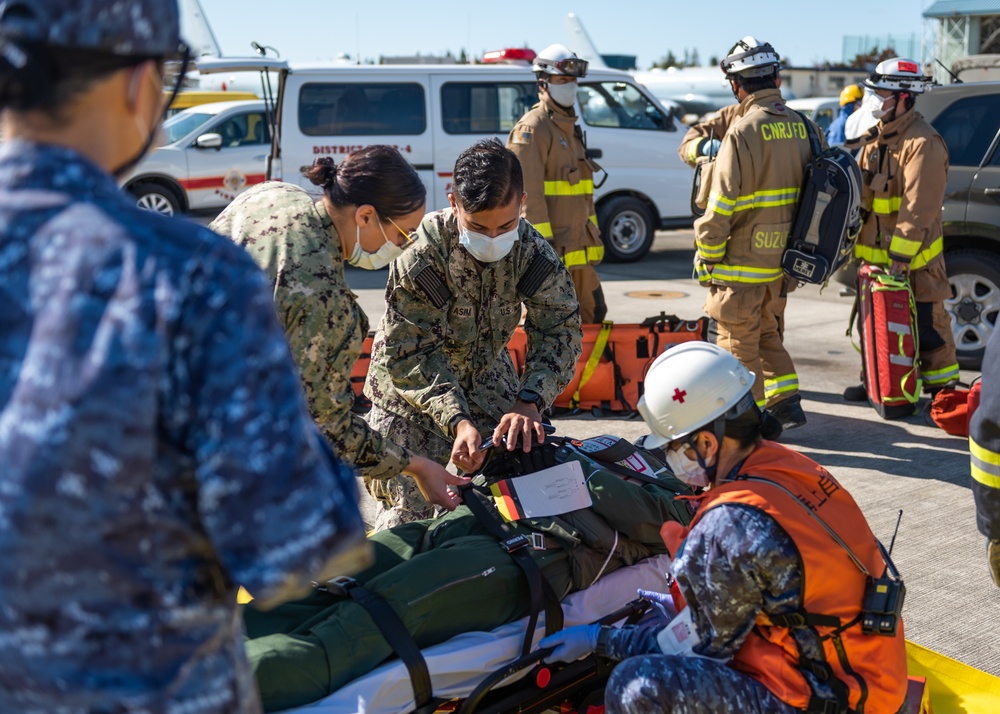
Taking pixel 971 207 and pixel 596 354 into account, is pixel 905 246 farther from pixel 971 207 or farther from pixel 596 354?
pixel 596 354

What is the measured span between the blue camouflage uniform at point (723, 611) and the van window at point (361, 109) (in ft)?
30.7

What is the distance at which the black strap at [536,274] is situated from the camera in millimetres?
3854

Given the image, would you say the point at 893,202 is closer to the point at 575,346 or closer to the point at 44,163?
the point at 575,346

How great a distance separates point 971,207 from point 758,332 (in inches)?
82.3

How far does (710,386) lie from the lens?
8.41ft

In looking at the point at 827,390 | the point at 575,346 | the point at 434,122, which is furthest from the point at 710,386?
the point at 434,122

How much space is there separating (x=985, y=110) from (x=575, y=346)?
4.63 m

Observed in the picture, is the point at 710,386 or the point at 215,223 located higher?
the point at 215,223

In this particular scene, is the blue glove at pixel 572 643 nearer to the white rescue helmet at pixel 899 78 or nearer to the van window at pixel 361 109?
the white rescue helmet at pixel 899 78

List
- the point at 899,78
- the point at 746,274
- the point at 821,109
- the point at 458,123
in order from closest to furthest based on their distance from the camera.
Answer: the point at 746,274, the point at 899,78, the point at 458,123, the point at 821,109

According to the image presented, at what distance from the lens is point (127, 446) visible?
1.16 m

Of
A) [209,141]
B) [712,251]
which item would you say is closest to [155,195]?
[209,141]

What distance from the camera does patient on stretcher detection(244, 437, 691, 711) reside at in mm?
2561

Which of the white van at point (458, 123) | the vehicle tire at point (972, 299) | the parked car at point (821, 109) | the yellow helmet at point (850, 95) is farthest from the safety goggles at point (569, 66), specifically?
the parked car at point (821, 109)
